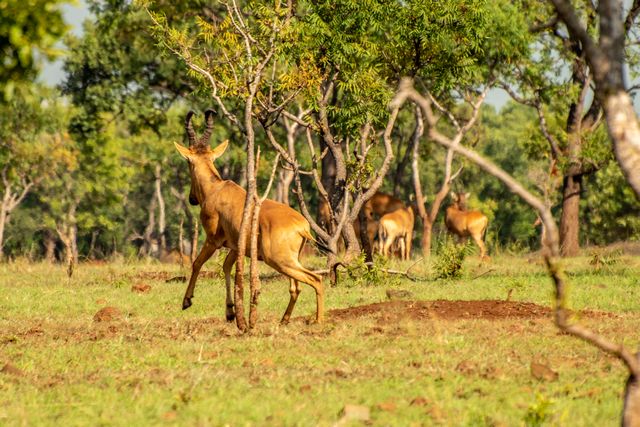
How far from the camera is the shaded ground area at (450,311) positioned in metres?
13.2

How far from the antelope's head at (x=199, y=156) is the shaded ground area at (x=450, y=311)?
2.47m

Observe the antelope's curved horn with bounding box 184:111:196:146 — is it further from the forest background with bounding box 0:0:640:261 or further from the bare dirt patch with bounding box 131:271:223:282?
the bare dirt patch with bounding box 131:271:223:282

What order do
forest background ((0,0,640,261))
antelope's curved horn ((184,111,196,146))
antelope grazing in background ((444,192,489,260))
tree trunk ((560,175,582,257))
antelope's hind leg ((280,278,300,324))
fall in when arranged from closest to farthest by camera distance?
antelope's hind leg ((280,278,300,324))
antelope's curved horn ((184,111,196,146))
forest background ((0,0,640,261))
tree trunk ((560,175,582,257))
antelope grazing in background ((444,192,489,260))

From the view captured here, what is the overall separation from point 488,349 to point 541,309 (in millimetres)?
3498

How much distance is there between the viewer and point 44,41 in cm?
862

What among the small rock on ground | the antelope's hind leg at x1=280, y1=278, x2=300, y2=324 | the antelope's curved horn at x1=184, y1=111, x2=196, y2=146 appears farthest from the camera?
the antelope's curved horn at x1=184, y1=111, x2=196, y2=146

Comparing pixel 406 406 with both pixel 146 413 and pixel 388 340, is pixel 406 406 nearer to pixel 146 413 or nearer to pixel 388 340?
pixel 146 413

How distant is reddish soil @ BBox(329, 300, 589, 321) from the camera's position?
13219mm

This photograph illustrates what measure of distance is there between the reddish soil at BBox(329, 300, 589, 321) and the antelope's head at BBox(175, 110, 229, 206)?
8.06ft

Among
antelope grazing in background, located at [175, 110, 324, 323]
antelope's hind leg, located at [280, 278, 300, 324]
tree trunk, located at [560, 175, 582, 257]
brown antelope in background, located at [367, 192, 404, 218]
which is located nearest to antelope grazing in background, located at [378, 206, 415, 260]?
brown antelope in background, located at [367, 192, 404, 218]

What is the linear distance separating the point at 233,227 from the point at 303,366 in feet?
12.8

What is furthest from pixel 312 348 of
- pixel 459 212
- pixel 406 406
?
pixel 459 212

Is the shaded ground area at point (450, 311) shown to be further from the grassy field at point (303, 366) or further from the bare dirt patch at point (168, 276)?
the bare dirt patch at point (168, 276)

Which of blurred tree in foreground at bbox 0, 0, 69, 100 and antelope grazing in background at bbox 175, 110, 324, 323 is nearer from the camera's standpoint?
blurred tree in foreground at bbox 0, 0, 69, 100
